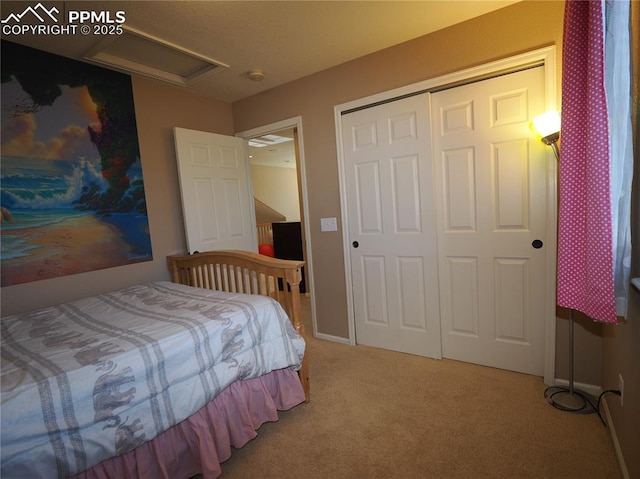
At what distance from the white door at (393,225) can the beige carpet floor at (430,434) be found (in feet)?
1.53

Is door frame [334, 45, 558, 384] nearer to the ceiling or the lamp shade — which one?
the lamp shade

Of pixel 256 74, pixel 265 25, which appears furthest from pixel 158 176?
pixel 265 25

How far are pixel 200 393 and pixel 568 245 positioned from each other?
5.62 ft

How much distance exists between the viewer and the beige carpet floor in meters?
1.46

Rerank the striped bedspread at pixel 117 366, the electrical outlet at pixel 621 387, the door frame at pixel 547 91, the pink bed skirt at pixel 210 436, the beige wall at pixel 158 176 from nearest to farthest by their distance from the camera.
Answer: the striped bedspread at pixel 117 366 < the pink bed skirt at pixel 210 436 < the electrical outlet at pixel 621 387 < the door frame at pixel 547 91 < the beige wall at pixel 158 176

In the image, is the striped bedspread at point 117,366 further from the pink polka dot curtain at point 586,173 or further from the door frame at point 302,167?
the pink polka dot curtain at point 586,173

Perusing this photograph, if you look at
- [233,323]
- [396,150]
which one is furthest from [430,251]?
[233,323]

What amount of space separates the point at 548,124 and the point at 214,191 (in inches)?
101

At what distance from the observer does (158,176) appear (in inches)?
109

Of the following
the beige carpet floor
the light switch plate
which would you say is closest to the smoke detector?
the light switch plate

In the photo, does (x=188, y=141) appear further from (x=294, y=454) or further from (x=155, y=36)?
(x=294, y=454)

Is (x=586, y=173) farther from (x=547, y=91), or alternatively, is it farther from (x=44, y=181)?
(x=44, y=181)

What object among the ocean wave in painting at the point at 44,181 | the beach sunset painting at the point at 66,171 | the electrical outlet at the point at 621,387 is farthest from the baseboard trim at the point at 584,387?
the ocean wave in painting at the point at 44,181

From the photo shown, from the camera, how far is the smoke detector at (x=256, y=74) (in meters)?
2.59
